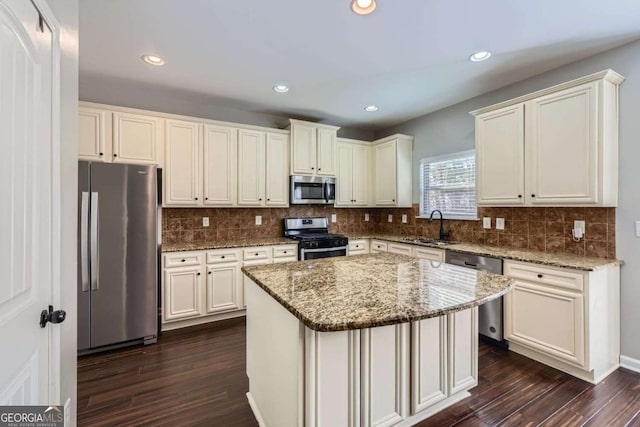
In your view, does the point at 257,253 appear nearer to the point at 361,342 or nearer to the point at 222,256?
the point at 222,256

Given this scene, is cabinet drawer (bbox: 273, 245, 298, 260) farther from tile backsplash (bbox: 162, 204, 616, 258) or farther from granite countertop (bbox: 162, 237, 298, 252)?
tile backsplash (bbox: 162, 204, 616, 258)

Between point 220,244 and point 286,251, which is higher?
point 220,244

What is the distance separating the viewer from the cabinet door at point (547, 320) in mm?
2191

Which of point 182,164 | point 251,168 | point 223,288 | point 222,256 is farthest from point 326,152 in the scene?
point 223,288

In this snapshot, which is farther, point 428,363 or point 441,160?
point 441,160

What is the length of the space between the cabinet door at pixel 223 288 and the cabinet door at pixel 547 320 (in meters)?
2.86

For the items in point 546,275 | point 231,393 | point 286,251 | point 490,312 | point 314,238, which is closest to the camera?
point 231,393

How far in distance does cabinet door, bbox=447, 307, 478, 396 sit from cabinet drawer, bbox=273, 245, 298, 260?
234cm

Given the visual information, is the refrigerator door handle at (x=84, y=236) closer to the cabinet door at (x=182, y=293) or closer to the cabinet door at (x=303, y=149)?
the cabinet door at (x=182, y=293)

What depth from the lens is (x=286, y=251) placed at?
147 inches

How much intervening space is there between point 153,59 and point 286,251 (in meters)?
2.46

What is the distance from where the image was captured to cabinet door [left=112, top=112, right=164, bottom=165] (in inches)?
119

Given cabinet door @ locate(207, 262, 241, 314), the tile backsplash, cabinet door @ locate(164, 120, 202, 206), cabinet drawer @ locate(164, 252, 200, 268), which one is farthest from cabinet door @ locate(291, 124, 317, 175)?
cabinet drawer @ locate(164, 252, 200, 268)

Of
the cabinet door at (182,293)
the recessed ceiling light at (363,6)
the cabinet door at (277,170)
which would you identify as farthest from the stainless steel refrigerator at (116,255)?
the recessed ceiling light at (363,6)
